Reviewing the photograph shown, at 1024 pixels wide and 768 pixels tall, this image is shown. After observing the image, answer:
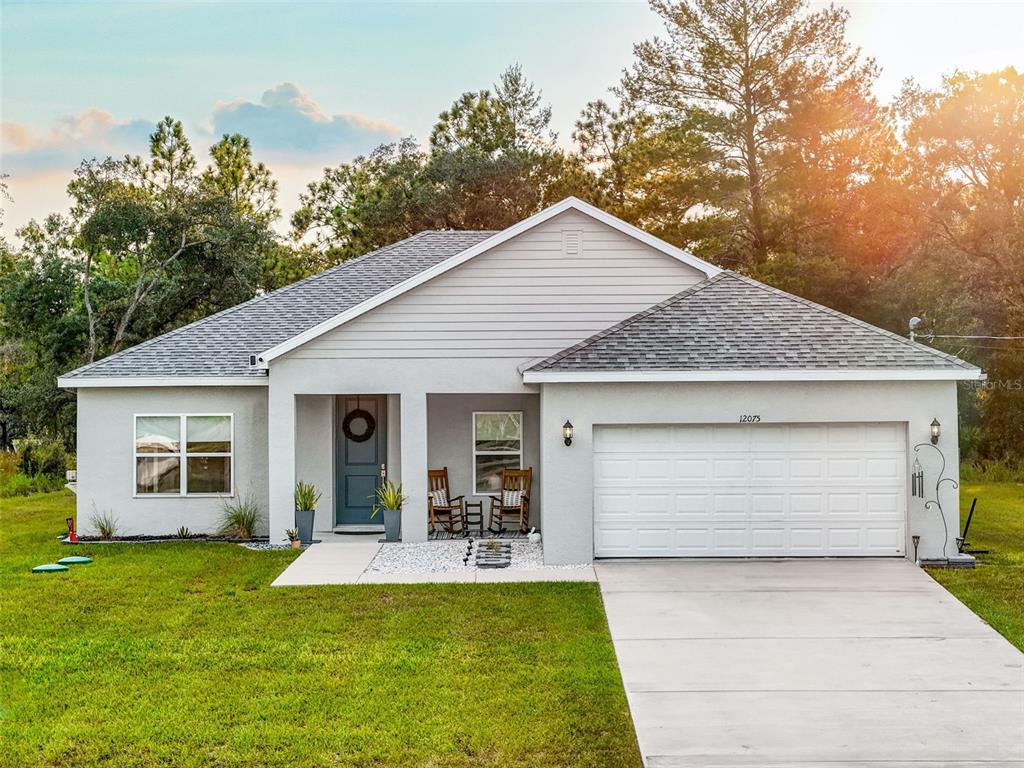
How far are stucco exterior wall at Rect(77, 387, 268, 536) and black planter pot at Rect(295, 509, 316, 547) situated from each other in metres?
1.23

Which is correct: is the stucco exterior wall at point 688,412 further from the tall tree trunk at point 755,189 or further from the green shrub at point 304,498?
the tall tree trunk at point 755,189

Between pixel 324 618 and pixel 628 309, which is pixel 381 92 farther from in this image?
pixel 324 618

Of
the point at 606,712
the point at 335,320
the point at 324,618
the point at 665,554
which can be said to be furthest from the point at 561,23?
the point at 606,712

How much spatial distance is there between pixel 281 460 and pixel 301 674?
22.6 ft

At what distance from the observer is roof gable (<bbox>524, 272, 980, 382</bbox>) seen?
13055 millimetres

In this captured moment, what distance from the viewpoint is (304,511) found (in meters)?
14.9

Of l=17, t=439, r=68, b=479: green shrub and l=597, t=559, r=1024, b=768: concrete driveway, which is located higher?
l=17, t=439, r=68, b=479: green shrub

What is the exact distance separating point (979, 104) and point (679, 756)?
31829 mm

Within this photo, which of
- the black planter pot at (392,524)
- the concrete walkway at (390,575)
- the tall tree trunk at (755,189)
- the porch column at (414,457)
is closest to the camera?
the concrete walkway at (390,575)

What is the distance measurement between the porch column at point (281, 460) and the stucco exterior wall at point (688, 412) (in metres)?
4.28

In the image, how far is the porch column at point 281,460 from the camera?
14.8 metres

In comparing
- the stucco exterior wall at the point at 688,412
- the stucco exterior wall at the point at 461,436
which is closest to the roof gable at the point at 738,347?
the stucco exterior wall at the point at 688,412

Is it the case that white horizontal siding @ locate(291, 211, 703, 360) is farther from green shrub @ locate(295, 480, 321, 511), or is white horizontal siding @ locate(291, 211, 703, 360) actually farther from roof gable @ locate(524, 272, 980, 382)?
green shrub @ locate(295, 480, 321, 511)

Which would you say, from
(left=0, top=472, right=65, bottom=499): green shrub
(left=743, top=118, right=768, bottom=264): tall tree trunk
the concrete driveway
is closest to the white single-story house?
the concrete driveway
